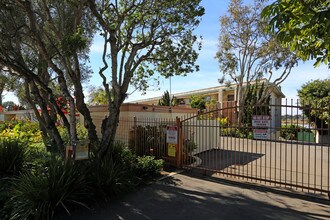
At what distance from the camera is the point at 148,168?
7488mm

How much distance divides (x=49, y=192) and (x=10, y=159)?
2790 millimetres

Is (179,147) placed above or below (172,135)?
below

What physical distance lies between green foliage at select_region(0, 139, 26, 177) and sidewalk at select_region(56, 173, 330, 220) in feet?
9.81

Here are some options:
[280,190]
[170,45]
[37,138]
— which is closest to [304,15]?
[280,190]

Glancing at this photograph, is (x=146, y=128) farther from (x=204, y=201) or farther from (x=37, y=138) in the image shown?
(x=37, y=138)

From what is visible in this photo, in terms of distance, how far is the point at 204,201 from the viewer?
5.53 meters

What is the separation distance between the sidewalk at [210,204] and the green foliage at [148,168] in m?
0.77

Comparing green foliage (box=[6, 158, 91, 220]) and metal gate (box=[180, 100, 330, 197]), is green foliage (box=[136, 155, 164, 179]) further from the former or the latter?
green foliage (box=[6, 158, 91, 220])

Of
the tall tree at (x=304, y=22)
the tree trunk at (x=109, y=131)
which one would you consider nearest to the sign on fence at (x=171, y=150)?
the tree trunk at (x=109, y=131)

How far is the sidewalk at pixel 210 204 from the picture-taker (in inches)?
189

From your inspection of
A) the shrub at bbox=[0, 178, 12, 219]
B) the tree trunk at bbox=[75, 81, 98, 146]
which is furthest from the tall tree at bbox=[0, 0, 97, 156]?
the shrub at bbox=[0, 178, 12, 219]

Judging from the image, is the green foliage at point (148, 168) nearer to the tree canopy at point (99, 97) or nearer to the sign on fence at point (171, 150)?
the sign on fence at point (171, 150)

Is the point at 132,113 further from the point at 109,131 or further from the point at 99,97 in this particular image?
the point at 99,97

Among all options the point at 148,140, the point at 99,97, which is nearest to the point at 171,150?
the point at 148,140
